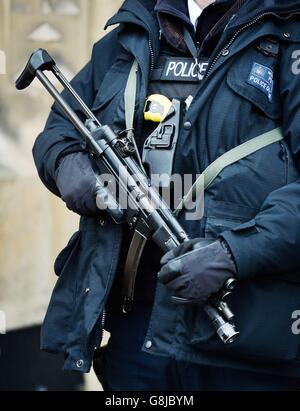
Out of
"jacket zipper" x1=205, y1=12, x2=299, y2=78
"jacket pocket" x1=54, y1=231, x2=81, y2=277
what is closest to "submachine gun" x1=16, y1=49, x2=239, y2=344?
"jacket pocket" x1=54, y1=231, x2=81, y2=277

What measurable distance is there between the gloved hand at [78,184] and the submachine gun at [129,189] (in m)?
0.03

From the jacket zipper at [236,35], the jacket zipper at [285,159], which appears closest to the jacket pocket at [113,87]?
the jacket zipper at [236,35]

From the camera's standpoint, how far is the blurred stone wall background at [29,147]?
3.88 meters

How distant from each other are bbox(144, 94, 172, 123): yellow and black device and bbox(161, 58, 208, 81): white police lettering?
0.21 feet

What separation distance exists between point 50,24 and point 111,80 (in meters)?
1.19

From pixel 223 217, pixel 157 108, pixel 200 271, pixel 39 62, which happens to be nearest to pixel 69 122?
pixel 39 62

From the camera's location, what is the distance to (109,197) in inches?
104

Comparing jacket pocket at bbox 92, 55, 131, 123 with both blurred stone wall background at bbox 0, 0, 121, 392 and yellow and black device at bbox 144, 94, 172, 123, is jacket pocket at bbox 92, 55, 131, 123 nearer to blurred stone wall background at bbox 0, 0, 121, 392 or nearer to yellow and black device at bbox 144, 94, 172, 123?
yellow and black device at bbox 144, 94, 172, 123

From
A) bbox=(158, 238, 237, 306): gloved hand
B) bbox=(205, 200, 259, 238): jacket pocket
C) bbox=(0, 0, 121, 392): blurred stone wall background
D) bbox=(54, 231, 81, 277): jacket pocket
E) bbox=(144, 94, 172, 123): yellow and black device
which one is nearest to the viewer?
bbox=(158, 238, 237, 306): gloved hand

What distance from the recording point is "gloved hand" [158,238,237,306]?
2395 millimetres

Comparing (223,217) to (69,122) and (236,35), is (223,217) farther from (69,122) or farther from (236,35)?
(69,122)

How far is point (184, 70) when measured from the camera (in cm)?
270
